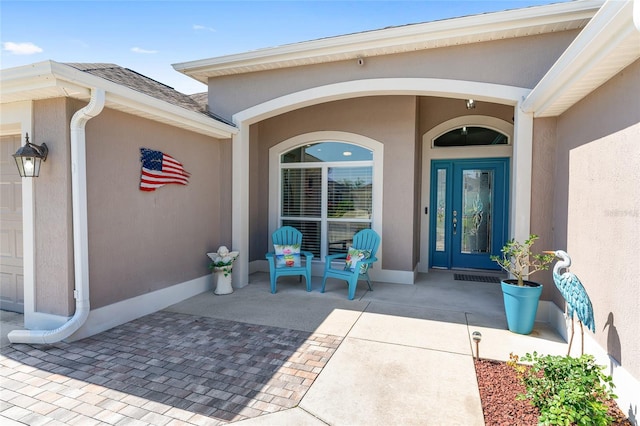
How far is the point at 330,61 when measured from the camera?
4922 millimetres

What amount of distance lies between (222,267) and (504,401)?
12.7 ft

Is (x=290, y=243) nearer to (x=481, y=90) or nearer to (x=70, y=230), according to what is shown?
(x=70, y=230)

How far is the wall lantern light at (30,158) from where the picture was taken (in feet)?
10.7

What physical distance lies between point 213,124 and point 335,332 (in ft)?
11.2

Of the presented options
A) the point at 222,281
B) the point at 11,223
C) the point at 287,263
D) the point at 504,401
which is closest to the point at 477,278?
the point at 287,263

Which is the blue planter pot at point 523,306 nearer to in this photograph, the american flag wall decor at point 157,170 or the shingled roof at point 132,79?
the american flag wall decor at point 157,170

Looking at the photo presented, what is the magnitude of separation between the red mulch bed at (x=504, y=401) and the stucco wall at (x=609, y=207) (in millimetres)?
614

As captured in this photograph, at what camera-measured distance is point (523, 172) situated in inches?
159

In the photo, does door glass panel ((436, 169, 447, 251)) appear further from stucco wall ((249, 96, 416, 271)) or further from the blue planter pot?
the blue planter pot

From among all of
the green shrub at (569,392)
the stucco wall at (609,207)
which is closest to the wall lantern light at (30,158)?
the green shrub at (569,392)

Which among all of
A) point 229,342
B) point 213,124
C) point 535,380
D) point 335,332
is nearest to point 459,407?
point 535,380

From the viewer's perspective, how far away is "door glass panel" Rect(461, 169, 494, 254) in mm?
6539

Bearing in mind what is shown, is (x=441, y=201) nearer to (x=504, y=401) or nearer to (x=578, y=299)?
(x=578, y=299)

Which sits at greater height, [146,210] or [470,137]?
A: [470,137]
